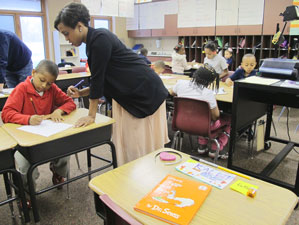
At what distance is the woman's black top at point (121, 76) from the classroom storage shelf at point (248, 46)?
464cm

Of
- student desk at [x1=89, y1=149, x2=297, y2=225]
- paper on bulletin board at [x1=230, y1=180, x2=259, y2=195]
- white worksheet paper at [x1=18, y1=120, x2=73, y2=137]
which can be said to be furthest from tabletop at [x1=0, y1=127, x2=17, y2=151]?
paper on bulletin board at [x1=230, y1=180, x2=259, y2=195]

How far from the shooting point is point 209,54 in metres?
4.25

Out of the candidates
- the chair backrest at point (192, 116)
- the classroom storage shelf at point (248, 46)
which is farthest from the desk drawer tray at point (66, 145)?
the classroom storage shelf at point (248, 46)

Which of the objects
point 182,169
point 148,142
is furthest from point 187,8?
point 182,169

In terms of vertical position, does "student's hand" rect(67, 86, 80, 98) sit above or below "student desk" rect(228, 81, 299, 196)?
above

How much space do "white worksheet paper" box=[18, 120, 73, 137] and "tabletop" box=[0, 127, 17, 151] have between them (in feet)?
0.34

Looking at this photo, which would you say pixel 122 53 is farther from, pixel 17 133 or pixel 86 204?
pixel 86 204

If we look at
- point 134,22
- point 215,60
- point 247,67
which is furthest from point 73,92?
point 134,22

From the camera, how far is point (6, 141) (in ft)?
4.80

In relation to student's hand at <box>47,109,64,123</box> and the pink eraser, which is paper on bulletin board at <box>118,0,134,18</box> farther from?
the pink eraser

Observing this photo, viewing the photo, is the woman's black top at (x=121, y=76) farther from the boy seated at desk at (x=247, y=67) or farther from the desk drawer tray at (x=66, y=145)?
the boy seated at desk at (x=247, y=67)

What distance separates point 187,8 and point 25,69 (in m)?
5.27

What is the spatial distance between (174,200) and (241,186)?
0.95 feet

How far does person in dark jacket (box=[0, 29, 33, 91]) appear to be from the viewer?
2.82 meters
